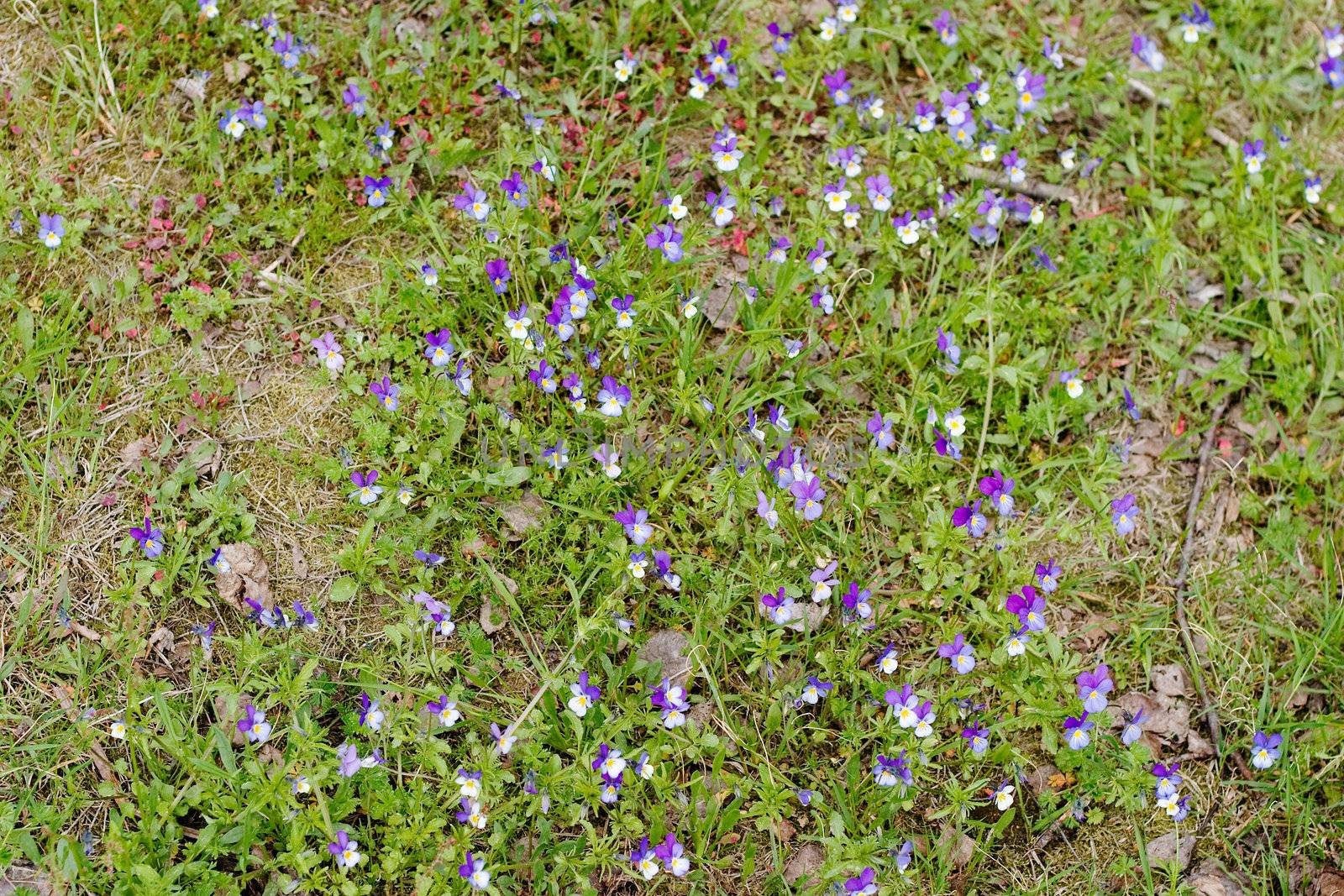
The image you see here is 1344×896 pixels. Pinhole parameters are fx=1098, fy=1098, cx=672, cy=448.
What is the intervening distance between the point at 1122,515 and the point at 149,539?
3.29m

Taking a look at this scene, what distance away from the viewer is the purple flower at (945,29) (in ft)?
15.2

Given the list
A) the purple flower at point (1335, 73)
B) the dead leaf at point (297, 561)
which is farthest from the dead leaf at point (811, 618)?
the purple flower at point (1335, 73)

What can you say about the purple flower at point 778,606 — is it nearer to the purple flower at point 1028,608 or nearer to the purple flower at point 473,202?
the purple flower at point 1028,608

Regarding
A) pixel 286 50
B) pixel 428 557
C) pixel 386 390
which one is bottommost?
pixel 428 557

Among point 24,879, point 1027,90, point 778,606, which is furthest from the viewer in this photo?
point 1027,90

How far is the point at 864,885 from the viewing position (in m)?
3.25

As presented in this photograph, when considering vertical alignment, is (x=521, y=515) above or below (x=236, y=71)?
below

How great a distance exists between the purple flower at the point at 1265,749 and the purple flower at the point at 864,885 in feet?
4.57

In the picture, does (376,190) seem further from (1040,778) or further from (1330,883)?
(1330,883)

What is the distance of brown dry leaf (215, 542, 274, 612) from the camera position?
355 cm

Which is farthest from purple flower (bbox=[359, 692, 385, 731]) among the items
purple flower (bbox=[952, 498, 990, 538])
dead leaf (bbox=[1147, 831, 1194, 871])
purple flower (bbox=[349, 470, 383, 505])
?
dead leaf (bbox=[1147, 831, 1194, 871])

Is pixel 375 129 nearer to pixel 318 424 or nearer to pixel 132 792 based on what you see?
pixel 318 424

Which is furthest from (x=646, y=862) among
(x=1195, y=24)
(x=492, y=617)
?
(x=1195, y=24)

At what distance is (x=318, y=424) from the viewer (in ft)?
12.6
